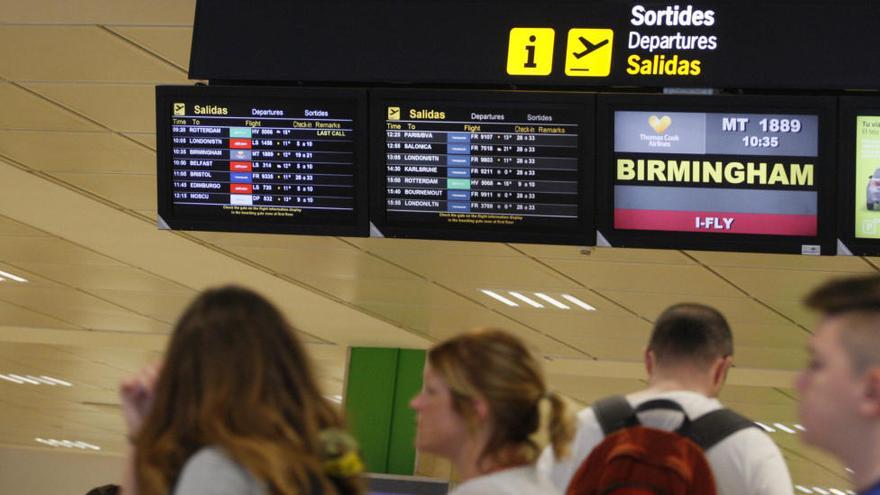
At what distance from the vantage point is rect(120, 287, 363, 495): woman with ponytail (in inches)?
89.1

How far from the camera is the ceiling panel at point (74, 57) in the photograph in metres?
5.83

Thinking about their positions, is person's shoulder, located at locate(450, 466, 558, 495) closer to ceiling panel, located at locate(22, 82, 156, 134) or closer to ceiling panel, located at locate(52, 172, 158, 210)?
ceiling panel, located at locate(22, 82, 156, 134)

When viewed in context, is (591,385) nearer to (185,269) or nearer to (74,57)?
(185,269)

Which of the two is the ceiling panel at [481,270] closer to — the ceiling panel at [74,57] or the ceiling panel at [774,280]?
the ceiling panel at [774,280]

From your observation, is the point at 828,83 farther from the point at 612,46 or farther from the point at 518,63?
the point at 518,63

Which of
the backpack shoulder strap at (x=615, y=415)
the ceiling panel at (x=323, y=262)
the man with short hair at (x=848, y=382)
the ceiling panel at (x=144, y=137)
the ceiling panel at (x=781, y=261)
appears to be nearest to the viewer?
the man with short hair at (x=848, y=382)

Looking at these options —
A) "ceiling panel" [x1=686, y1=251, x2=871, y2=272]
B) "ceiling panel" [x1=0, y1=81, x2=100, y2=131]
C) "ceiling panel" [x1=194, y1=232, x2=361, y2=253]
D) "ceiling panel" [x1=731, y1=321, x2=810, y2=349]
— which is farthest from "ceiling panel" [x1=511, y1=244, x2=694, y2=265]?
"ceiling panel" [x1=0, y1=81, x2=100, y2=131]

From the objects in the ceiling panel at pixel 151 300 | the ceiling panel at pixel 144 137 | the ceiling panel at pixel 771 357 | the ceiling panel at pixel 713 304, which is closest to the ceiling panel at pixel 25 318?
the ceiling panel at pixel 151 300

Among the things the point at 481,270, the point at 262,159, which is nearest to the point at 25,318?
the point at 481,270

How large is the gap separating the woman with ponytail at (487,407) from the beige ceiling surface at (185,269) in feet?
9.94

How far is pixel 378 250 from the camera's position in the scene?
28.5 ft

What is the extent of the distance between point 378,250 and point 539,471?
5939 millimetres

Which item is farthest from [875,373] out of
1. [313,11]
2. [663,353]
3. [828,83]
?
[313,11]

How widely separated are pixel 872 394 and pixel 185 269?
8.65 metres
